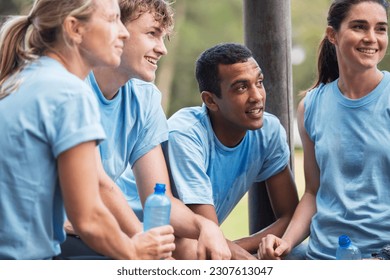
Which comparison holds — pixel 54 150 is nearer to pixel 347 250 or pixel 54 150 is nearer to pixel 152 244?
pixel 152 244

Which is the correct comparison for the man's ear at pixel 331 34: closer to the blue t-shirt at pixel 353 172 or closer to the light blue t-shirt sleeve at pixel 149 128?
the blue t-shirt at pixel 353 172

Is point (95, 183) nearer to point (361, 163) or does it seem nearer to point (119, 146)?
point (119, 146)

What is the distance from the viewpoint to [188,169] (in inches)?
144

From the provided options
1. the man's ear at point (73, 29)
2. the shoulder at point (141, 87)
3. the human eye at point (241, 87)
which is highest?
the man's ear at point (73, 29)

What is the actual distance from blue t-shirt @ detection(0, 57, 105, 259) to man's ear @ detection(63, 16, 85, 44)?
0.47ft

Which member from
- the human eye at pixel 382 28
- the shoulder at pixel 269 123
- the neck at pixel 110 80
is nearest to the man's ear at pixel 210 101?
the shoulder at pixel 269 123

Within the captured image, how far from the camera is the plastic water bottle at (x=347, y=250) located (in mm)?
3258

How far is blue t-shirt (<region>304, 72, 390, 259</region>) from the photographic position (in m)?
3.42

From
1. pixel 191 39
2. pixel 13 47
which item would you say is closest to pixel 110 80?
pixel 13 47

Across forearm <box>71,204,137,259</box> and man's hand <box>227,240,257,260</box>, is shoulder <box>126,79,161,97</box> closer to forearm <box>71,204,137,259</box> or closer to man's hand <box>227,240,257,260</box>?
man's hand <box>227,240,257,260</box>

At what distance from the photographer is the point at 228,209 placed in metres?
3.97

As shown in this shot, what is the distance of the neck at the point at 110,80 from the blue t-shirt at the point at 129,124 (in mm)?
23
